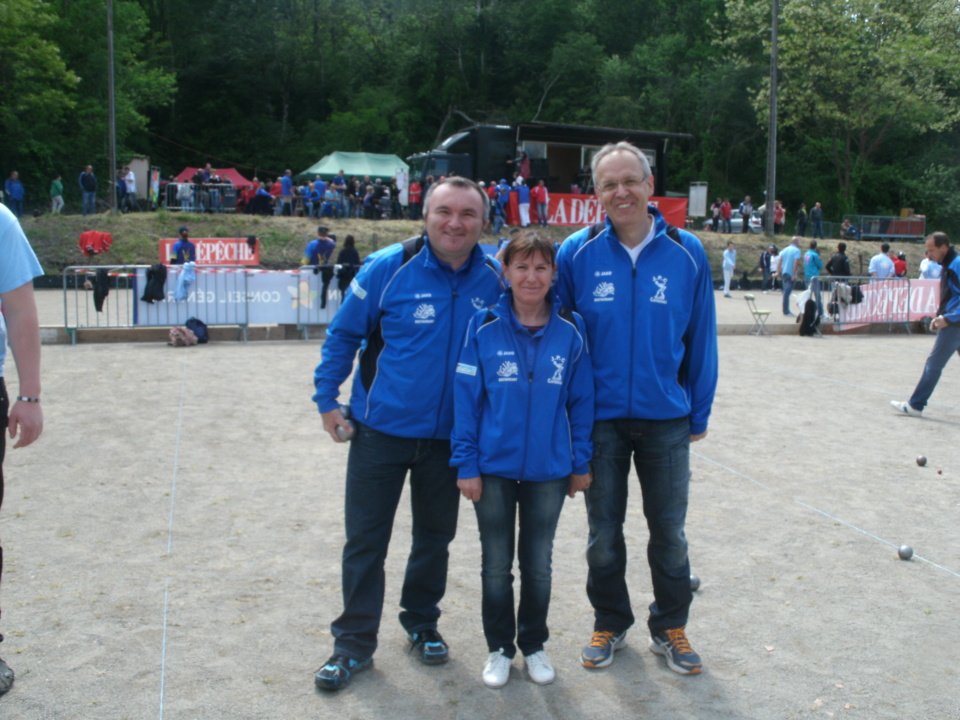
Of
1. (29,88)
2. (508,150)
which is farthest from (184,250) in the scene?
(29,88)

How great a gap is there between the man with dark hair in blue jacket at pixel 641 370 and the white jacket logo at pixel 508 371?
0.40 meters

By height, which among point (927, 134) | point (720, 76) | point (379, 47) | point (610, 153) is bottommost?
point (610, 153)

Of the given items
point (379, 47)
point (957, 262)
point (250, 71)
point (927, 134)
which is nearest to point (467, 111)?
point (379, 47)

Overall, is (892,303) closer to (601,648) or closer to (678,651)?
(678,651)

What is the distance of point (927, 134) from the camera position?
53125 mm

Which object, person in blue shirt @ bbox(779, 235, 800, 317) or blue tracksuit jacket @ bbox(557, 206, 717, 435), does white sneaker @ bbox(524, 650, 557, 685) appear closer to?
blue tracksuit jacket @ bbox(557, 206, 717, 435)

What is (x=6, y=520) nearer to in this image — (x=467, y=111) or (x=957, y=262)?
(x=957, y=262)

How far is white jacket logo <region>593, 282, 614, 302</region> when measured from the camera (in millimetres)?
3725

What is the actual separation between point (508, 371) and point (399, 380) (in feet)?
1.53

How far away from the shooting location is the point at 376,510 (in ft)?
12.3

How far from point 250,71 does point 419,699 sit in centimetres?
6076

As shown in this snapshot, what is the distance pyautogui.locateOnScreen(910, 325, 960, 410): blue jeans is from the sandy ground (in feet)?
1.43

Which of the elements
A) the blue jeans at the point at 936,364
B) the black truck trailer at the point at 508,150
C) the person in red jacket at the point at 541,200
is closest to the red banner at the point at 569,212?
the person in red jacket at the point at 541,200

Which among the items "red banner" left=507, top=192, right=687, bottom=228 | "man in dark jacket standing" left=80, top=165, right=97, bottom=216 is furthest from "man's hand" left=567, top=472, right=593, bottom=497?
"man in dark jacket standing" left=80, top=165, right=97, bottom=216
